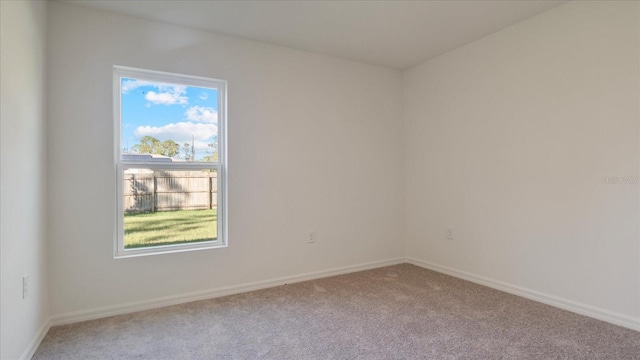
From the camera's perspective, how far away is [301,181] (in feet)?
11.0

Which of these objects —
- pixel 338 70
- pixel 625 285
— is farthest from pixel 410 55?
pixel 625 285

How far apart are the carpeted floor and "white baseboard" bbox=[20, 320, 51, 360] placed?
4cm

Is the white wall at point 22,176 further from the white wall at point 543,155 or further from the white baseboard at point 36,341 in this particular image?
the white wall at point 543,155

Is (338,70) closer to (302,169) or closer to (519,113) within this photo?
(302,169)

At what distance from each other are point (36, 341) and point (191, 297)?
1.01 meters

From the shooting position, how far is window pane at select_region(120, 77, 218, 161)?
269cm

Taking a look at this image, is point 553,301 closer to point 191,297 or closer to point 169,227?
point 191,297

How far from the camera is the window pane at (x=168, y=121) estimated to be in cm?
269

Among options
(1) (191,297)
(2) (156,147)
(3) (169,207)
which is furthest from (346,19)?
(1) (191,297)

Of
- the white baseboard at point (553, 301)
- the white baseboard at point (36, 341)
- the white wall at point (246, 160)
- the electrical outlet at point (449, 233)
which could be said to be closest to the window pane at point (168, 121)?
the white wall at point (246, 160)

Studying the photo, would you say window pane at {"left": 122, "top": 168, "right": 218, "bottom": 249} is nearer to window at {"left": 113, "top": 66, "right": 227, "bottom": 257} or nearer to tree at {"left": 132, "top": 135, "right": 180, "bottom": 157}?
window at {"left": 113, "top": 66, "right": 227, "bottom": 257}

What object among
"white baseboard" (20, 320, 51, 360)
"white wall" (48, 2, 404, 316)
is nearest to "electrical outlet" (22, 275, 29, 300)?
"white baseboard" (20, 320, 51, 360)

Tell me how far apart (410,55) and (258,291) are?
2.87 metres

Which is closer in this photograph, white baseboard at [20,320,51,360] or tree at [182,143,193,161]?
white baseboard at [20,320,51,360]
